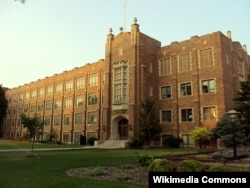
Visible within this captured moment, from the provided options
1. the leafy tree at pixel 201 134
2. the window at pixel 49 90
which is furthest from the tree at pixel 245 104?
the window at pixel 49 90

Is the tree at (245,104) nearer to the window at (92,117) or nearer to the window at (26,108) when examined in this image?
the window at (92,117)

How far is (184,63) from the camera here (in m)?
38.8

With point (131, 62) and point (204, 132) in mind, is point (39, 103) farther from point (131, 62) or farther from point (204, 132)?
point (204, 132)

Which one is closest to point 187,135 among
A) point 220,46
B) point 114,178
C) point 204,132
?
point 204,132

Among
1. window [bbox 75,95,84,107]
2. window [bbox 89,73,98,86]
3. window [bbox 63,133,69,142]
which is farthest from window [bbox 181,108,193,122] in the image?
window [bbox 63,133,69,142]

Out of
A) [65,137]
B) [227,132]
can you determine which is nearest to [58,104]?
[65,137]

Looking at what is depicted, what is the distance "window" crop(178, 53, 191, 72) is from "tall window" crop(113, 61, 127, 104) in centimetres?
835

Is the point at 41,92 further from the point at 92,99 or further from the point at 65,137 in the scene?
the point at 92,99

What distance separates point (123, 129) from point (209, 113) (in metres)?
13.2

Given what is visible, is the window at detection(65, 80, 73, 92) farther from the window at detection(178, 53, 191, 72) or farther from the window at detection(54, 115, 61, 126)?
the window at detection(178, 53, 191, 72)

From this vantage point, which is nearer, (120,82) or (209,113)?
(209,113)

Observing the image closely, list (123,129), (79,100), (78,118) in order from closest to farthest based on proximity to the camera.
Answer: (123,129) < (78,118) < (79,100)

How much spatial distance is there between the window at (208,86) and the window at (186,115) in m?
3.49

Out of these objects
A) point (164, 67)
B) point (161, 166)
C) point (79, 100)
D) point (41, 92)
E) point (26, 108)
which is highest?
point (164, 67)
